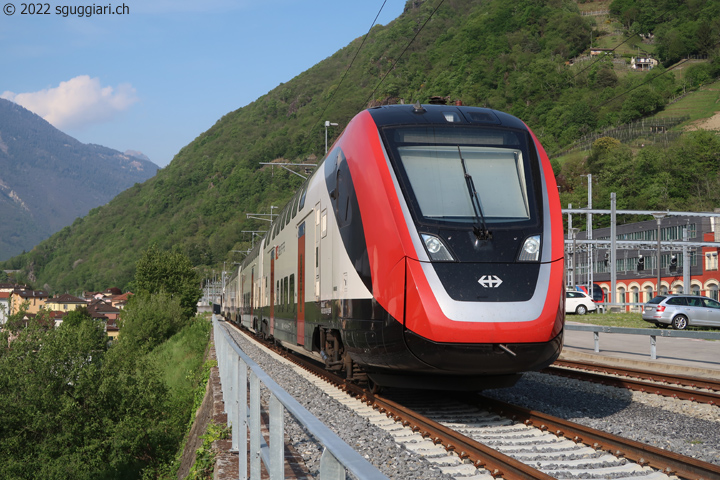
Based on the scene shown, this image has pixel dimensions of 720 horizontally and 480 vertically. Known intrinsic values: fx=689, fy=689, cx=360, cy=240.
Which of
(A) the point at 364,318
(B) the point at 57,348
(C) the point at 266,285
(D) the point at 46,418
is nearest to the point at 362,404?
(A) the point at 364,318

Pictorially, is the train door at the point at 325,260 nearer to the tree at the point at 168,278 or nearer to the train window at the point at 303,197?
the train window at the point at 303,197

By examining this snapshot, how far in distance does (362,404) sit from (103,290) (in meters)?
179

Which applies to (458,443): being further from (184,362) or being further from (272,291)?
(184,362)

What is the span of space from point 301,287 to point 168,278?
65.3 meters

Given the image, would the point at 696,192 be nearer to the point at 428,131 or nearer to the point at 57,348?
the point at 57,348

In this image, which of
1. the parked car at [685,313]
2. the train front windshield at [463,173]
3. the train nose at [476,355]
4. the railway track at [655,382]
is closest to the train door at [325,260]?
the train front windshield at [463,173]

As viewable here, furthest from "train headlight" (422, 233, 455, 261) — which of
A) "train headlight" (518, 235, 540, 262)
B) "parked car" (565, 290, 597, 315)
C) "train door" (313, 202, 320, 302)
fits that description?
"parked car" (565, 290, 597, 315)

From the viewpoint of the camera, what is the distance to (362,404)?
9750mm

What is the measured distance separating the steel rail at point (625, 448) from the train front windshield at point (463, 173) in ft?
7.57

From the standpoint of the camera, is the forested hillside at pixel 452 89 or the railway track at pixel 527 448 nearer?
the railway track at pixel 527 448

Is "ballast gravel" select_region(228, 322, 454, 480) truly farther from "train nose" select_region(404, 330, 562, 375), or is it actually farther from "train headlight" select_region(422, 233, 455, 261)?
"train headlight" select_region(422, 233, 455, 261)

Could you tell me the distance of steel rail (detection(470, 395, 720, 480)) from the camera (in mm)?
5609

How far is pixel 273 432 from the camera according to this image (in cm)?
378

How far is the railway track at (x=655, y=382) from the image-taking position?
33.4 feet
